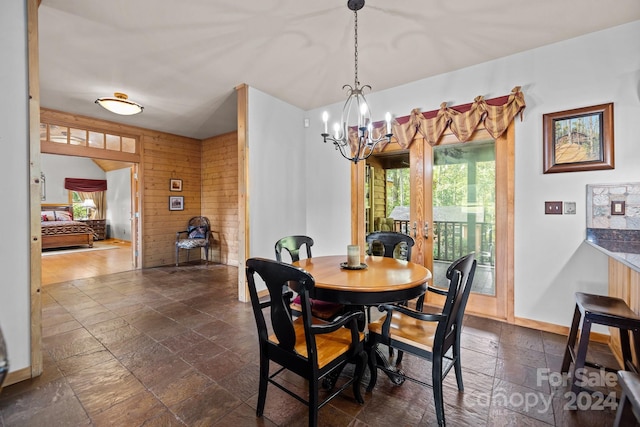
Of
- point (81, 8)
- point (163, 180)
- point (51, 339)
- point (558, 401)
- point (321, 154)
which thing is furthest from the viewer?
point (163, 180)

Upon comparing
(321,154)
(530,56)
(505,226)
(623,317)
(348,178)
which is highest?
(530,56)

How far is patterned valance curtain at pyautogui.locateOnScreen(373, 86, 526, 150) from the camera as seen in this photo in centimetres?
283

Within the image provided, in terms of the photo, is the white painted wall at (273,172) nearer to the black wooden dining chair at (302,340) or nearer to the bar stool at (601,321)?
the black wooden dining chair at (302,340)

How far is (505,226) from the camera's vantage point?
117 inches

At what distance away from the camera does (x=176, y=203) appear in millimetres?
6121

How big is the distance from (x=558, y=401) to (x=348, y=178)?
10.0ft

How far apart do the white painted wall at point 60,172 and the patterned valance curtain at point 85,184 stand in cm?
13

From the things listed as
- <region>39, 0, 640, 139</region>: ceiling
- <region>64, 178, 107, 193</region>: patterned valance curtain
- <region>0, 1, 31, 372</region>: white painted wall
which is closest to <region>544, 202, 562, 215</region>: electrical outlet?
<region>39, 0, 640, 139</region>: ceiling

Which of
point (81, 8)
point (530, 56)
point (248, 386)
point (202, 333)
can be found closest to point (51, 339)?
point (202, 333)

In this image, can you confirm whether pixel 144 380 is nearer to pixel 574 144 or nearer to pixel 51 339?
pixel 51 339

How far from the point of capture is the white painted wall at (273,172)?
374cm

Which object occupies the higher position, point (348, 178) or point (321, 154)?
point (321, 154)

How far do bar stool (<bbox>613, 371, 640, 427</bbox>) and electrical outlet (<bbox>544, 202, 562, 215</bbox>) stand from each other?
1.99 metres

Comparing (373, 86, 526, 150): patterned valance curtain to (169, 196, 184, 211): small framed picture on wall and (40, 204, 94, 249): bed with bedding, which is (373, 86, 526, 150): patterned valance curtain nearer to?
(169, 196, 184, 211): small framed picture on wall
